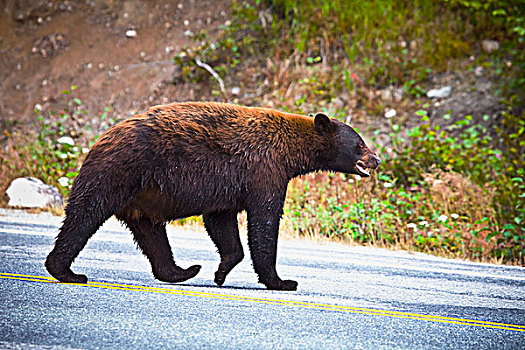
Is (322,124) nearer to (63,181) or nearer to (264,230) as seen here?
(264,230)

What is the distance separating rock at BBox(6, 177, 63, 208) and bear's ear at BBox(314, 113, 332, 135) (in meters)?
6.92

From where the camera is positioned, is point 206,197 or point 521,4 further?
point 521,4

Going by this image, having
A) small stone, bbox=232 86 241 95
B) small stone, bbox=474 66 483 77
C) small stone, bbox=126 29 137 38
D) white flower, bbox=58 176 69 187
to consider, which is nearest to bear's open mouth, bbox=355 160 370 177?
white flower, bbox=58 176 69 187

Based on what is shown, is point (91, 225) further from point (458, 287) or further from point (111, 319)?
point (458, 287)

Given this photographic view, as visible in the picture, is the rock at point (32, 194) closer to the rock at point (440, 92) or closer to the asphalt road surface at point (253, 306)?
the asphalt road surface at point (253, 306)

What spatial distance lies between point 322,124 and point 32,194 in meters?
7.23

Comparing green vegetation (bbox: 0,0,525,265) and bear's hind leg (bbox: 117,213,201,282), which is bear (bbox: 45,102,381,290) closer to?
A: bear's hind leg (bbox: 117,213,201,282)

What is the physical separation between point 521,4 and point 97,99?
10.7 metres

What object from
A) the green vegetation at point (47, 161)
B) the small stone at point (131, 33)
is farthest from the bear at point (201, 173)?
the small stone at point (131, 33)

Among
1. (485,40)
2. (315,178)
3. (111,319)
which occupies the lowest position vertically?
(315,178)

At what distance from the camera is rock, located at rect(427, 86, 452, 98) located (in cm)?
1485

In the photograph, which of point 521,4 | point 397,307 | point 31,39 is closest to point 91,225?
point 397,307

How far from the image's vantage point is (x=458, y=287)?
6441mm

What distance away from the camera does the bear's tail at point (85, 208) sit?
15.5ft
